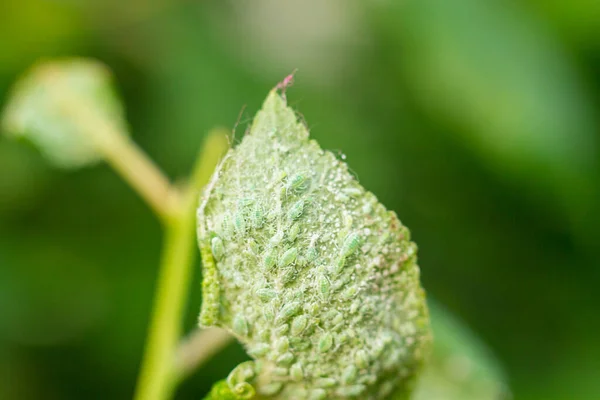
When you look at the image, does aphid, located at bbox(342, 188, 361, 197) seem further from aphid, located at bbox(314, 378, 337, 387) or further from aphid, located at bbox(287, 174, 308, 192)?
aphid, located at bbox(314, 378, 337, 387)

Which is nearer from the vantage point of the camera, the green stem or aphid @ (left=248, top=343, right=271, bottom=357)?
aphid @ (left=248, top=343, right=271, bottom=357)

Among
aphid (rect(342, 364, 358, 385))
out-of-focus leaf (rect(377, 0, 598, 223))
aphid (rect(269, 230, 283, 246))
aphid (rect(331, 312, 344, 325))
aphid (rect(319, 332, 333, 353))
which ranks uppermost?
out-of-focus leaf (rect(377, 0, 598, 223))

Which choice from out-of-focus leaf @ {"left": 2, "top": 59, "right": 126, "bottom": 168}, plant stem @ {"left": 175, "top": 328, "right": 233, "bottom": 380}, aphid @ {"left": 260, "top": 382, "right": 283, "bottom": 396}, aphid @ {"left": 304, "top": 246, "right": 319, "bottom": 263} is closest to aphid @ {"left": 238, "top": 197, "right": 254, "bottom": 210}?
aphid @ {"left": 304, "top": 246, "right": 319, "bottom": 263}

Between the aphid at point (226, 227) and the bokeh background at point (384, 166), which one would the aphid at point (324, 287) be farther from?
the bokeh background at point (384, 166)

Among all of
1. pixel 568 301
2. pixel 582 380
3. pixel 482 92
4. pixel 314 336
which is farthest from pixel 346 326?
pixel 568 301

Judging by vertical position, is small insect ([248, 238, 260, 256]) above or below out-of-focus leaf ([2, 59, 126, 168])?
below

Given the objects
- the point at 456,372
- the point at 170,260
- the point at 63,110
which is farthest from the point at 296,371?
the point at 63,110

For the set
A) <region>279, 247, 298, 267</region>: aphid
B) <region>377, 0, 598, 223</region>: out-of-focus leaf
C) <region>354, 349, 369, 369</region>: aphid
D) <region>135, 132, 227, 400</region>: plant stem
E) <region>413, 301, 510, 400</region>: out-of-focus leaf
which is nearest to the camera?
<region>279, 247, 298, 267</region>: aphid
